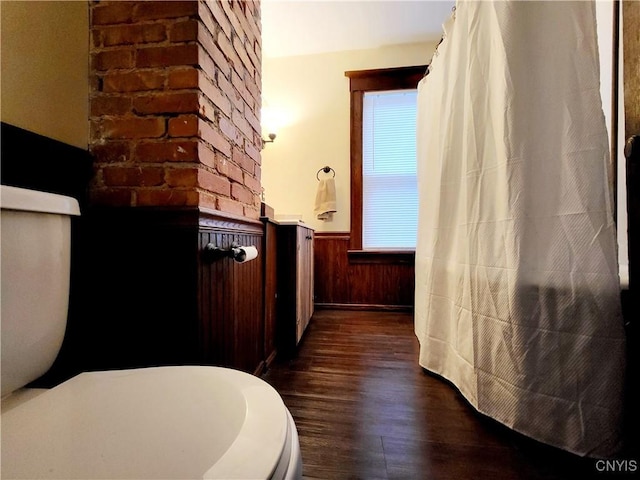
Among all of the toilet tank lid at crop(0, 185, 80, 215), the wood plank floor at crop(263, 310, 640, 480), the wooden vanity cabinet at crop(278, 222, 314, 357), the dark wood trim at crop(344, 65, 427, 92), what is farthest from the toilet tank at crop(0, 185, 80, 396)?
the dark wood trim at crop(344, 65, 427, 92)

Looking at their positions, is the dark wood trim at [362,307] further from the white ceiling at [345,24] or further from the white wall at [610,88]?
the white ceiling at [345,24]

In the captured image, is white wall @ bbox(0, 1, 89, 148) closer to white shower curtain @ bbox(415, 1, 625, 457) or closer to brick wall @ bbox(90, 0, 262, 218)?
brick wall @ bbox(90, 0, 262, 218)

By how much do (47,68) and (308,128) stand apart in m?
2.25

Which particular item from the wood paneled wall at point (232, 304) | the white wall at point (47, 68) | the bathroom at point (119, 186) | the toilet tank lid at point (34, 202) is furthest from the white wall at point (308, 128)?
the toilet tank lid at point (34, 202)

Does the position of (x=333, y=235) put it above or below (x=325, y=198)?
below

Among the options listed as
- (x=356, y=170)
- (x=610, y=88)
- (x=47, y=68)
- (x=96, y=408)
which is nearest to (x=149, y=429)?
(x=96, y=408)

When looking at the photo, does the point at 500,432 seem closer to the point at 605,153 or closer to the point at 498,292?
the point at 498,292

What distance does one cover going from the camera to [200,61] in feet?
2.78

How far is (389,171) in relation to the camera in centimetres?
273

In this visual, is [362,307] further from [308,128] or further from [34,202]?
[34,202]

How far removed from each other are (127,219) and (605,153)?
1502mm

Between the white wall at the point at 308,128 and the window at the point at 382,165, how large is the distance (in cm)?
12

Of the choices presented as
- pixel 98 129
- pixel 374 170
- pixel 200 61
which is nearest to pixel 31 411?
pixel 98 129

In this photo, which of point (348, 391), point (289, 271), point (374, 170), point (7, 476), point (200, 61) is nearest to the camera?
point (7, 476)
